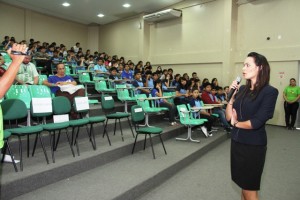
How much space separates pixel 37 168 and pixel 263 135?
2.41 m

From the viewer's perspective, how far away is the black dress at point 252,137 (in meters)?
1.64

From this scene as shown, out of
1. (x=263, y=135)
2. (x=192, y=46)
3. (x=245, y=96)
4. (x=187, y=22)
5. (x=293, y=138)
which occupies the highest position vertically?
(x=187, y=22)

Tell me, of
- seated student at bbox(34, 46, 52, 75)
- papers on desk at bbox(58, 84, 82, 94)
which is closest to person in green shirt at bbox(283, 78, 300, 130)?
papers on desk at bbox(58, 84, 82, 94)

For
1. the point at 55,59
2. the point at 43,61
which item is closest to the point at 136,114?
the point at 43,61

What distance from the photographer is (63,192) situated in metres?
2.62

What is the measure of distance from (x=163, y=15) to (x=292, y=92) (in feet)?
19.0

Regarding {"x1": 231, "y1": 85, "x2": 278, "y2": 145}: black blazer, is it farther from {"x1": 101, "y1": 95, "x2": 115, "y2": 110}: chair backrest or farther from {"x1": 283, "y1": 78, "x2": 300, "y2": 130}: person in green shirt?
{"x1": 283, "y1": 78, "x2": 300, "y2": 130}: person in green shirt

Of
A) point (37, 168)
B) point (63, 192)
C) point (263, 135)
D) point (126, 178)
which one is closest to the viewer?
point (263, 135)

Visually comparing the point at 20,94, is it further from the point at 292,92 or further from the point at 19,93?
the point at 292,92

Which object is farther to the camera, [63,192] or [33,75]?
[33,75]

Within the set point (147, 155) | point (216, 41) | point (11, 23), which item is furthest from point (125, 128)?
point (11, 23)

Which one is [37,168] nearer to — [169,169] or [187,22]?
[169,169]

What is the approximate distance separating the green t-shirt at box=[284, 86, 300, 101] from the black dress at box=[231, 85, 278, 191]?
6506 millimetres

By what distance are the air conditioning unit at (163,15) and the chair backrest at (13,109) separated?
311 inches
